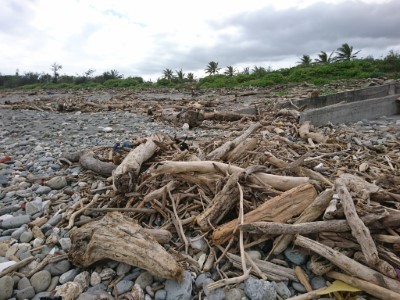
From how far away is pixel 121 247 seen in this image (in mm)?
1917

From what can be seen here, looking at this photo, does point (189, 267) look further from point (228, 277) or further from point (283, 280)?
point (283, 280)

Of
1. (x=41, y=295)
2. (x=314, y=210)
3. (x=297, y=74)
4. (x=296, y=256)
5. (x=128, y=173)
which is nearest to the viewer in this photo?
(x=41, y=295)

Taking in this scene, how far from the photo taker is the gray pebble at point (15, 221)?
8.17 ft

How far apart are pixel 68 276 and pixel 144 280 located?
1.60 ft

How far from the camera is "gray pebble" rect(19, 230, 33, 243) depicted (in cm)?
230

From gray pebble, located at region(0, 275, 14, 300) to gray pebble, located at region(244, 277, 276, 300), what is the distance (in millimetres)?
1358

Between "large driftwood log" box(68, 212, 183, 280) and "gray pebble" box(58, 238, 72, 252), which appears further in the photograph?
"gray pebble" box(58, 238, 72, 252)

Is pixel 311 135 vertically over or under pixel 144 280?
over

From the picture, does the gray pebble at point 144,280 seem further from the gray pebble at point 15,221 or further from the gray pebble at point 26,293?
the gray pebble at point 15,221

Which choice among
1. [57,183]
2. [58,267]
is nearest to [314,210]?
[58,267]

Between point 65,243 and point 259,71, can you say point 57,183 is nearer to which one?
point 65,243

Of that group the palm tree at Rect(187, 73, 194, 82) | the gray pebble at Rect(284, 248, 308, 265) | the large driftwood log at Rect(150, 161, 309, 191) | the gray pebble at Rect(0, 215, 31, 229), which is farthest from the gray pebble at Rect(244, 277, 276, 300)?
the palm tree at Rect(187, 73, 194, 82)

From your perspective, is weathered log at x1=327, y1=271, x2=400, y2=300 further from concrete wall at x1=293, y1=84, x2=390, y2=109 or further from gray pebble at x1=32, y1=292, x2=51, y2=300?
concrete wall at x1=293, y1=84, x2=390, y2=109

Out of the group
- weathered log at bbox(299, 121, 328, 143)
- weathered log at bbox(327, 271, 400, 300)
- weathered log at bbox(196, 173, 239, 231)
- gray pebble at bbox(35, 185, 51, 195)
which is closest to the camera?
weathered log at bbox(327, 271, 400, 300)
